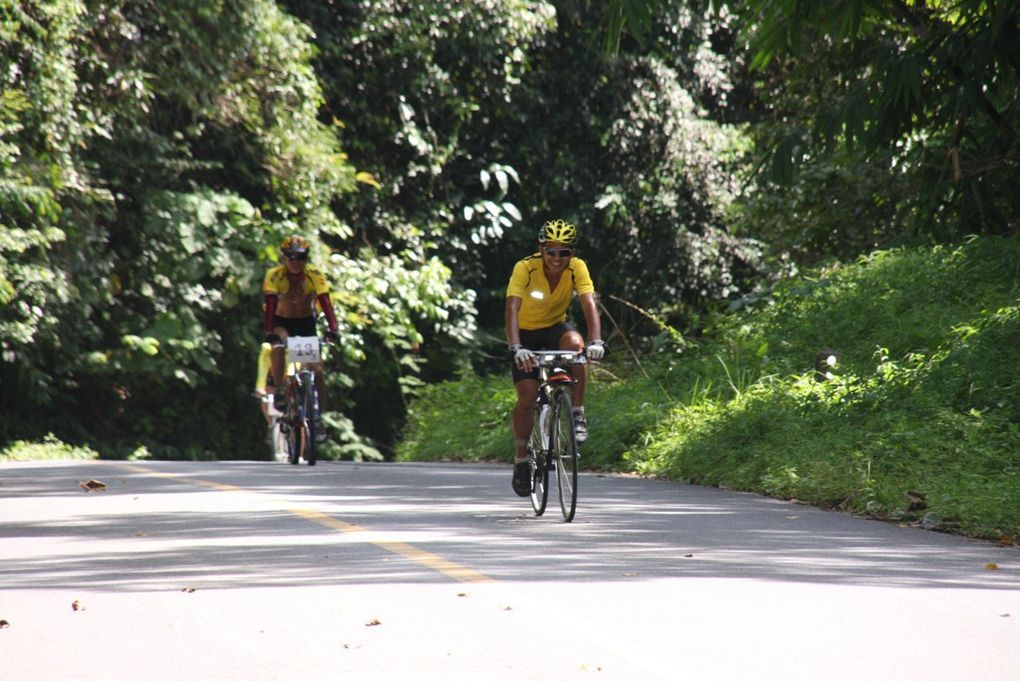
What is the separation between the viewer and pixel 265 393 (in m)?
21.2

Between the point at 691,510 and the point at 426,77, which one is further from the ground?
the point at 426,77

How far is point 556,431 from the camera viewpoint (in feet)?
39.6

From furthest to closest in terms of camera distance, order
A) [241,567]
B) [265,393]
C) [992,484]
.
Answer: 1. [265,393]
2. [992,484]
3. [241,567]

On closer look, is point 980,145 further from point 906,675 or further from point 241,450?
point 241,450

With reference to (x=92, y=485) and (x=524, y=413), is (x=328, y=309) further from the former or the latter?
(x=524, y=413)

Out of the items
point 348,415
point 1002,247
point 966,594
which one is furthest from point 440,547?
point 348,415

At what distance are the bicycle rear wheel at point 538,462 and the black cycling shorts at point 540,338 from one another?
26 cm

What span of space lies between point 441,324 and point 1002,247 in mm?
13861

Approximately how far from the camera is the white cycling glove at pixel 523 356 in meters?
11.9

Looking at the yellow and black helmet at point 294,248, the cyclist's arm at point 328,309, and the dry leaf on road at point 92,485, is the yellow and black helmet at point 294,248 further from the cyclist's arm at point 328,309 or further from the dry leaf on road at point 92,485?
the dry leaf on road at point 92,485

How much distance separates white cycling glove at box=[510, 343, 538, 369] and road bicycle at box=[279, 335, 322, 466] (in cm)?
711

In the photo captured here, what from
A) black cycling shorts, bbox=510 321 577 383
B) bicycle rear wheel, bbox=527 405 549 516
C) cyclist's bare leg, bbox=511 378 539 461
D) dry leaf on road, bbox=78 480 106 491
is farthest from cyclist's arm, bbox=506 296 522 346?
dry leaf on road, bbox=78 480 106 491

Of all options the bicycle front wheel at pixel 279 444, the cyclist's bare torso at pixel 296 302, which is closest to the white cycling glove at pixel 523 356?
the cyclist's bare torso at pixel 296 302

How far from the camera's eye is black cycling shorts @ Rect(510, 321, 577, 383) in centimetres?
1248
